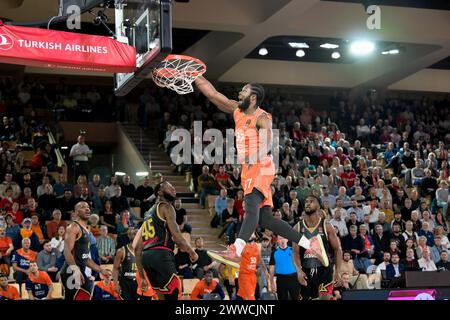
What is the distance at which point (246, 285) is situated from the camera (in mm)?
13547

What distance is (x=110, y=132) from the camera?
24844 mm

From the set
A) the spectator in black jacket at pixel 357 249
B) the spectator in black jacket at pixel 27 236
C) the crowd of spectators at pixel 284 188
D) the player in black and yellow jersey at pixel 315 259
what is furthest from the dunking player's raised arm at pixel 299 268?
Answer: the spectator in black jacket at pixel 357 249

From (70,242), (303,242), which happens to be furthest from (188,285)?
(303,242)

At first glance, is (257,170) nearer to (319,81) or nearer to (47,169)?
(47,169)

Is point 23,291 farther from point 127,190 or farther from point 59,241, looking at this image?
point 127,190

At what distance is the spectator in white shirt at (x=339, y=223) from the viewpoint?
17.6 metres

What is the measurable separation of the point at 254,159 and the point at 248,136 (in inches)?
9.5

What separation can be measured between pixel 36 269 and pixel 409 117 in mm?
17568

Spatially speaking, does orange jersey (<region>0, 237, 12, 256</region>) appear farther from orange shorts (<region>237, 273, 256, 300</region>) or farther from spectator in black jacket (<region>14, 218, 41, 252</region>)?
orange shorts (<region>237, 273, 256, 300</region>)

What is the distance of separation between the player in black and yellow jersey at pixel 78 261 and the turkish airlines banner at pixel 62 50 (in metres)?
1.81

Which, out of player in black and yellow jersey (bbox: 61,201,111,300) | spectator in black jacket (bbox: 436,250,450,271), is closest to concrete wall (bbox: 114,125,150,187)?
spectator in black jacket (bbox: 436,250,450,271)

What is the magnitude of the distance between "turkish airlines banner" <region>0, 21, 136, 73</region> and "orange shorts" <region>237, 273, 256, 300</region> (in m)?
5.29

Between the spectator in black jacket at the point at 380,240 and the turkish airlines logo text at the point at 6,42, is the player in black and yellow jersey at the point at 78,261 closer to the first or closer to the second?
the turkish airlines logo text at the point at 6,42
